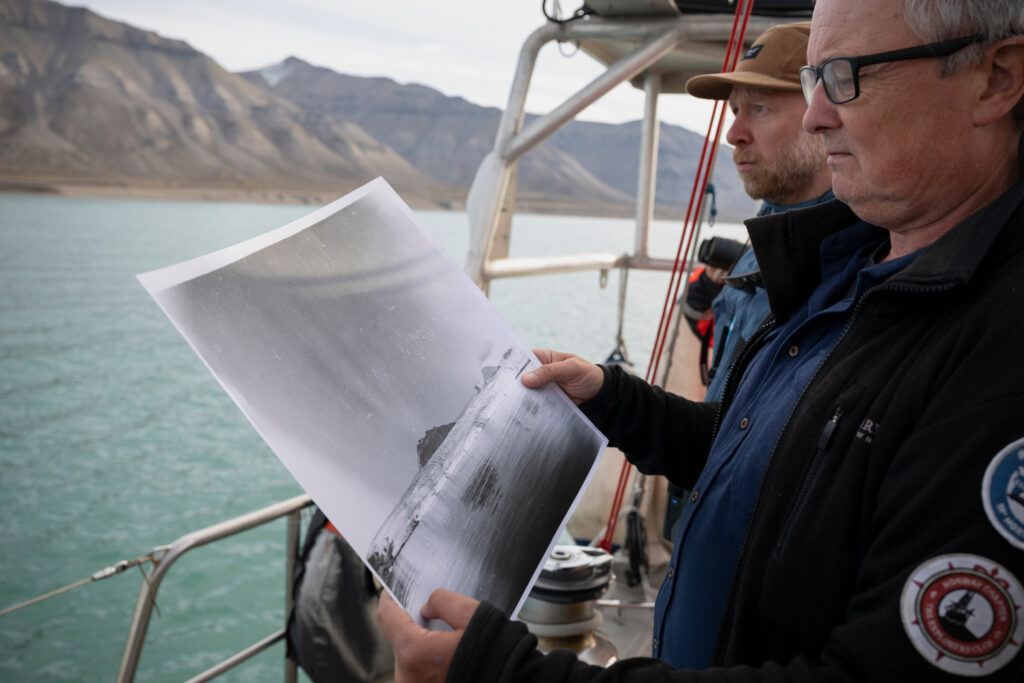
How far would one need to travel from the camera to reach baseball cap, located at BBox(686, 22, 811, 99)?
2.03 meters

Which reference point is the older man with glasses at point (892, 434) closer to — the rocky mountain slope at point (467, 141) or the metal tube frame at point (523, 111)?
the metal tube frame at point (523, 111)

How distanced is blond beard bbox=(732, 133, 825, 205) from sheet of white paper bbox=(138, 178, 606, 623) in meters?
1.24

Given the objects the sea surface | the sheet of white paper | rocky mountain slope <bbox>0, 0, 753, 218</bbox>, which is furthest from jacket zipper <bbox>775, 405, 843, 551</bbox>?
rocky mountain slope <bbox>0, 0, 753, 218</bbox>

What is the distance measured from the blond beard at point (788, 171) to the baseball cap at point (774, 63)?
0.17 metres

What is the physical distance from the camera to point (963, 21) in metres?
0.81

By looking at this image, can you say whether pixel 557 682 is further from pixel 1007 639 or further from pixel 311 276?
pixel 311 276

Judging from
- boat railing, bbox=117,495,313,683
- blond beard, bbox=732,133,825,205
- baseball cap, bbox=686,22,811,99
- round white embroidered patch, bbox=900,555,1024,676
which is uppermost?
baseball cap, bbox=686,22,811,99

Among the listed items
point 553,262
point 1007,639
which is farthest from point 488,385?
point 553,262

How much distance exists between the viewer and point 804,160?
2104 millimetres

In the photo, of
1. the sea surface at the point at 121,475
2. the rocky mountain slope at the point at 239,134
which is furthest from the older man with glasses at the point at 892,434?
the rocky mountain slope at the point at 239,134

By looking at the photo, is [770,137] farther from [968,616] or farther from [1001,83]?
[968,616]

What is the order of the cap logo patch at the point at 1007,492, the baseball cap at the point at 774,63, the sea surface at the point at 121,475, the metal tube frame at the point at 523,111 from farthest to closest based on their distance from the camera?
the sea surface at the point at 121,475 < the metal tube frame at the point at 523,111 < the baseball cap at the point at 774,63 < the cap logo patch at the point at 1007,492

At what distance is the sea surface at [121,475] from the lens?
Answer: 9.84 m

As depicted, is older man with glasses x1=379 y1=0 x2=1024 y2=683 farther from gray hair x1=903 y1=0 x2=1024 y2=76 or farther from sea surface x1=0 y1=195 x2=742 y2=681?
sea surface x1=0 y1=195 x2=742 y2=681
